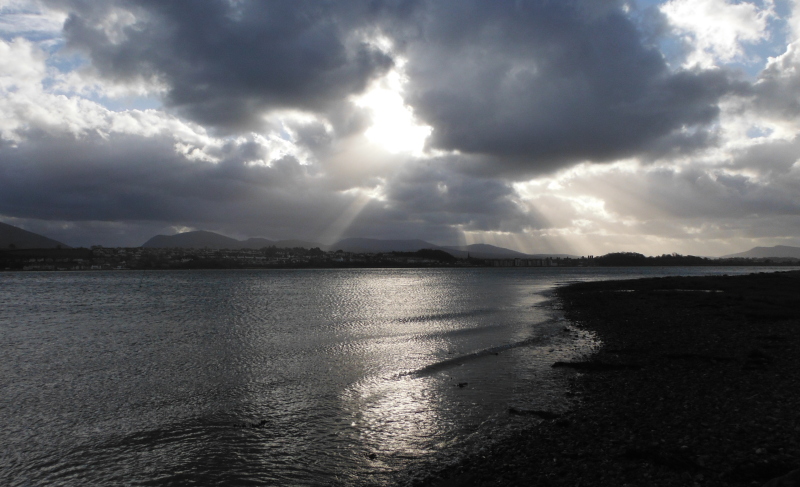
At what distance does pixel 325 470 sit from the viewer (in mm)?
10086

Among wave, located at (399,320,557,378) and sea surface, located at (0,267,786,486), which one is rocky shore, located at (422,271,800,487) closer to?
sea surface, located at (0,267,786,486)

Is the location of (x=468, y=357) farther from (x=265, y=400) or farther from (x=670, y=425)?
(x=670, y=425)

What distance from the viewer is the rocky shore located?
8.15 meters

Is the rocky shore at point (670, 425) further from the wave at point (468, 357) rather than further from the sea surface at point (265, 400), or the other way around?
the wave at point (468, 357)

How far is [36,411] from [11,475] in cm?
577

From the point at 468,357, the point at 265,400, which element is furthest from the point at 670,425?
the point at 265,400

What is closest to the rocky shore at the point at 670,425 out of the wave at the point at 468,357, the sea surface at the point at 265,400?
the sea surface at the point at 265,400

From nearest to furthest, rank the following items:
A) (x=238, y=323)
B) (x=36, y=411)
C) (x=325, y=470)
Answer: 1. (x=325, y=470)
2. (x=36, y=411)
3. (x=238, y=323)

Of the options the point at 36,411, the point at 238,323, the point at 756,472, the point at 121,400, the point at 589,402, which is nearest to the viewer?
the point at 756,472

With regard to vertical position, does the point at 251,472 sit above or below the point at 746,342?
below

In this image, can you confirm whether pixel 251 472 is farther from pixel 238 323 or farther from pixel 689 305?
pixel 689 305

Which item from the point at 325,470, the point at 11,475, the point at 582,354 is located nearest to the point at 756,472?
the point at 325,470

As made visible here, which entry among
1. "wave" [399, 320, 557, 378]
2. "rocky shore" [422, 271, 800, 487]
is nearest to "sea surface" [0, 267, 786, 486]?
"wave" [399, 320, 557, 378]

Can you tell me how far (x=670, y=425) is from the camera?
10570mm
